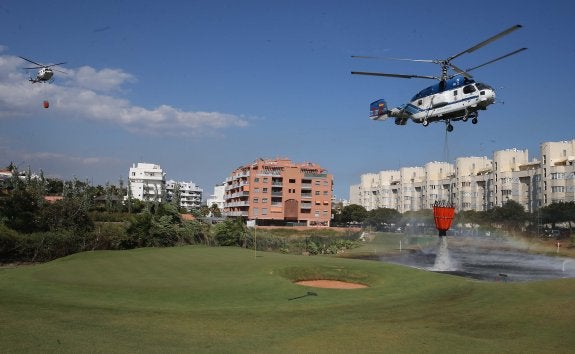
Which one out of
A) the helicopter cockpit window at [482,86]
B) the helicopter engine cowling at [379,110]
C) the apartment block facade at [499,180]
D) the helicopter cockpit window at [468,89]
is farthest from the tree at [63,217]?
the apartment block facade at [499,180]

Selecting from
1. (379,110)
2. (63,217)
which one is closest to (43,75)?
(63,217)

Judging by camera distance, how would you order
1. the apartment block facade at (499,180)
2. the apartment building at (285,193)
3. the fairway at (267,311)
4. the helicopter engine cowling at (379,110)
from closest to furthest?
the fairway at (267,311), the helicopter engine cowling at (379,110), the apartment block facade at (499,180), the apartment building at (285,193)

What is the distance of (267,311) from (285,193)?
10607 cm

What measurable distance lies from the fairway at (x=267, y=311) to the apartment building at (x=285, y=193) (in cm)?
9301

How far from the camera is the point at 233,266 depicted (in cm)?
3256

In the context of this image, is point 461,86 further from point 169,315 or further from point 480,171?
point 480,171

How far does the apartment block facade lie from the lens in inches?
4801

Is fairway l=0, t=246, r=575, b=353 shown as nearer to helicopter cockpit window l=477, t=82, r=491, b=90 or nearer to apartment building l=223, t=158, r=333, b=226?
helicopter cockpit window l=477, t=82, r=491, b=90

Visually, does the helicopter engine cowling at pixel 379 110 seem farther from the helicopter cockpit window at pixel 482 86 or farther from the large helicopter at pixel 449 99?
the helicopter cockpit window at pixel 482 86

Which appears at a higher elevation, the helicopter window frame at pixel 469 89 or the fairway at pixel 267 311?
the helicopter window frame at pixel 469 89

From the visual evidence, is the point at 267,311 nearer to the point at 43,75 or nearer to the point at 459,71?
the point at 459,71

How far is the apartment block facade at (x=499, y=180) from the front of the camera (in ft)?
400

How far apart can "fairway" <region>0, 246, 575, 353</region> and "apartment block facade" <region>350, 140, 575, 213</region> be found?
91977mm

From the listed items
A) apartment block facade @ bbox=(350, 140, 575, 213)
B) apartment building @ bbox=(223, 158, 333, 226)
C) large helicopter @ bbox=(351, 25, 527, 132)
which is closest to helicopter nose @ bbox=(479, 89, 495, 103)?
large helicopter @ bbox=(351, 25, 527, 132)
